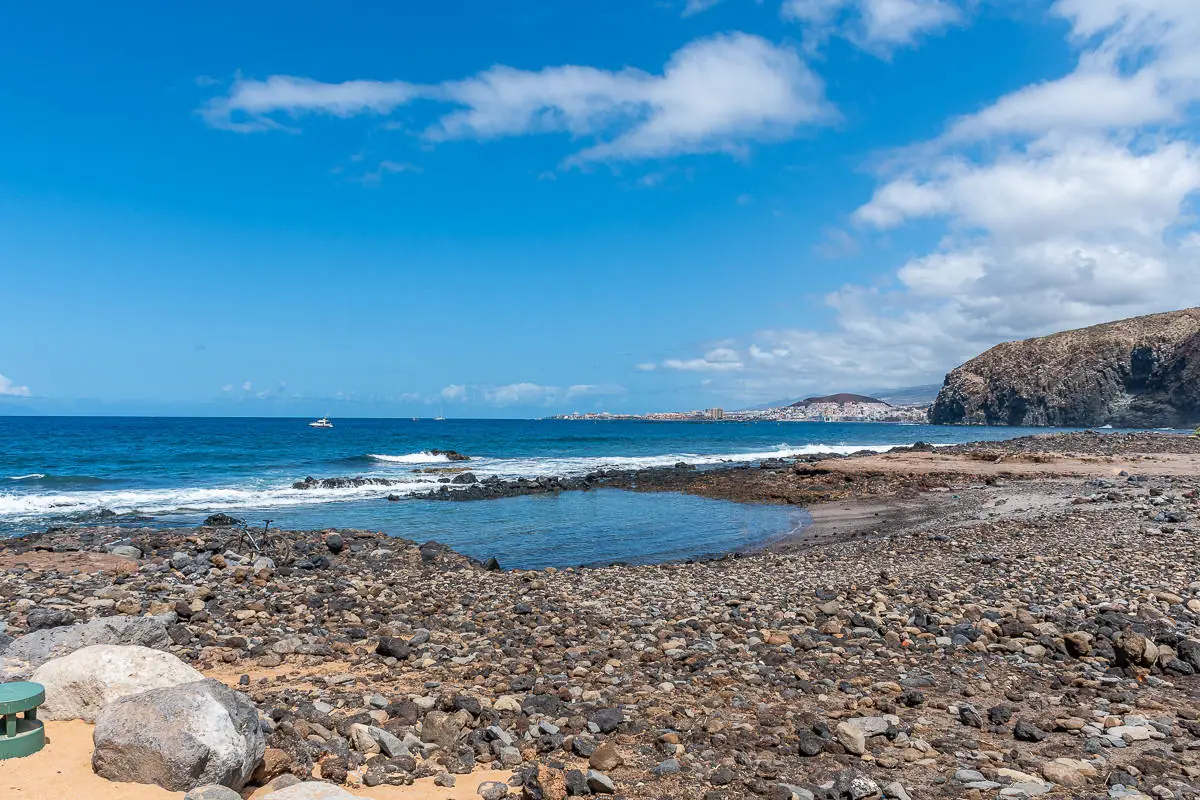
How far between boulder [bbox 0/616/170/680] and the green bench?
1.11 meters

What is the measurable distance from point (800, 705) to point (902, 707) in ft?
2.84

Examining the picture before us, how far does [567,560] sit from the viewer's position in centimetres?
1641

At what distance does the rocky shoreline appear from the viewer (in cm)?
531

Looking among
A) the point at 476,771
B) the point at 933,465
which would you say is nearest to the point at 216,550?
the point at 476,771

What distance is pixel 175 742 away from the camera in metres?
4.25

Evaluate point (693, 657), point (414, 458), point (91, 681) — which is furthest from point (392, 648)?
point (414, 458)

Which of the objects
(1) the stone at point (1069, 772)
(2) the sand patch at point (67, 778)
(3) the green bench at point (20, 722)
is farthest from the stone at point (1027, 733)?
(3) the green bench at point (20, 722)

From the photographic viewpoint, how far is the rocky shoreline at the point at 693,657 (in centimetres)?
531

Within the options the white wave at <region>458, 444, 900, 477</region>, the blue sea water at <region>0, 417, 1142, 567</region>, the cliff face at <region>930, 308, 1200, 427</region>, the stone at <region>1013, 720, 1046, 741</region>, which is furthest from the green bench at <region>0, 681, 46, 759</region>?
the cliff face at <region>930, 308, 1200, 427</region>

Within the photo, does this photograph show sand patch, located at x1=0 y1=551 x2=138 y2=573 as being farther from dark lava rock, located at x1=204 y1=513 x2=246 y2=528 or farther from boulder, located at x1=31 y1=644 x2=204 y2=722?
boulder, located at x1=31 y1=644 x2=204 y2=722

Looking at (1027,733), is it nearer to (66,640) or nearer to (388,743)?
(388,743)

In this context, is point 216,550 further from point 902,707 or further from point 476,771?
point 902,707

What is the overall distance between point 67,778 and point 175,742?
687 millimetres

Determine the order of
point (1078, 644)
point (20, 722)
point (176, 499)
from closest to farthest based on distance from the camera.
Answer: point (20, 722)
point (1078, 644)
point (176, 499)
